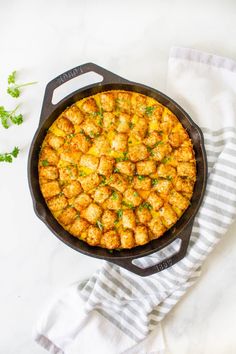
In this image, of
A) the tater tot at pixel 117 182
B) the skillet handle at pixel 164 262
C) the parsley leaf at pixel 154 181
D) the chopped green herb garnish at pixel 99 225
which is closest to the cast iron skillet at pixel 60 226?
the skillet handle at pixel 164 262

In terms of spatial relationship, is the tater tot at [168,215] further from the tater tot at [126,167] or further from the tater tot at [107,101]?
the tater tot at [107,101]

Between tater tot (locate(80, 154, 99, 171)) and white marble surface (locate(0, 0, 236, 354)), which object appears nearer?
tater tot (locate(80, 154, 99, 171))

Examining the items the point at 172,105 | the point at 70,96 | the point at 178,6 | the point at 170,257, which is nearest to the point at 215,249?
the point at 170,257

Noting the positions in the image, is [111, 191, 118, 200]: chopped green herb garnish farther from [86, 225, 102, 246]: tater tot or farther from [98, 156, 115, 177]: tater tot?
[86, 225, 102, 246]: tater tot

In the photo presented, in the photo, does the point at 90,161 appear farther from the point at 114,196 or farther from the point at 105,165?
the point at 114,196

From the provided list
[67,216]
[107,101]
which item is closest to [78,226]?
[67,216]

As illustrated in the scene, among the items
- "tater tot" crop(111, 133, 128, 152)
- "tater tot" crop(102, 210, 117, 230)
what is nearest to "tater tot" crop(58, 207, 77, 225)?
"tater tot" crop(102, 210, 117, 230)

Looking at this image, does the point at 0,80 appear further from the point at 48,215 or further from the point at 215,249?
the point at 215,249
